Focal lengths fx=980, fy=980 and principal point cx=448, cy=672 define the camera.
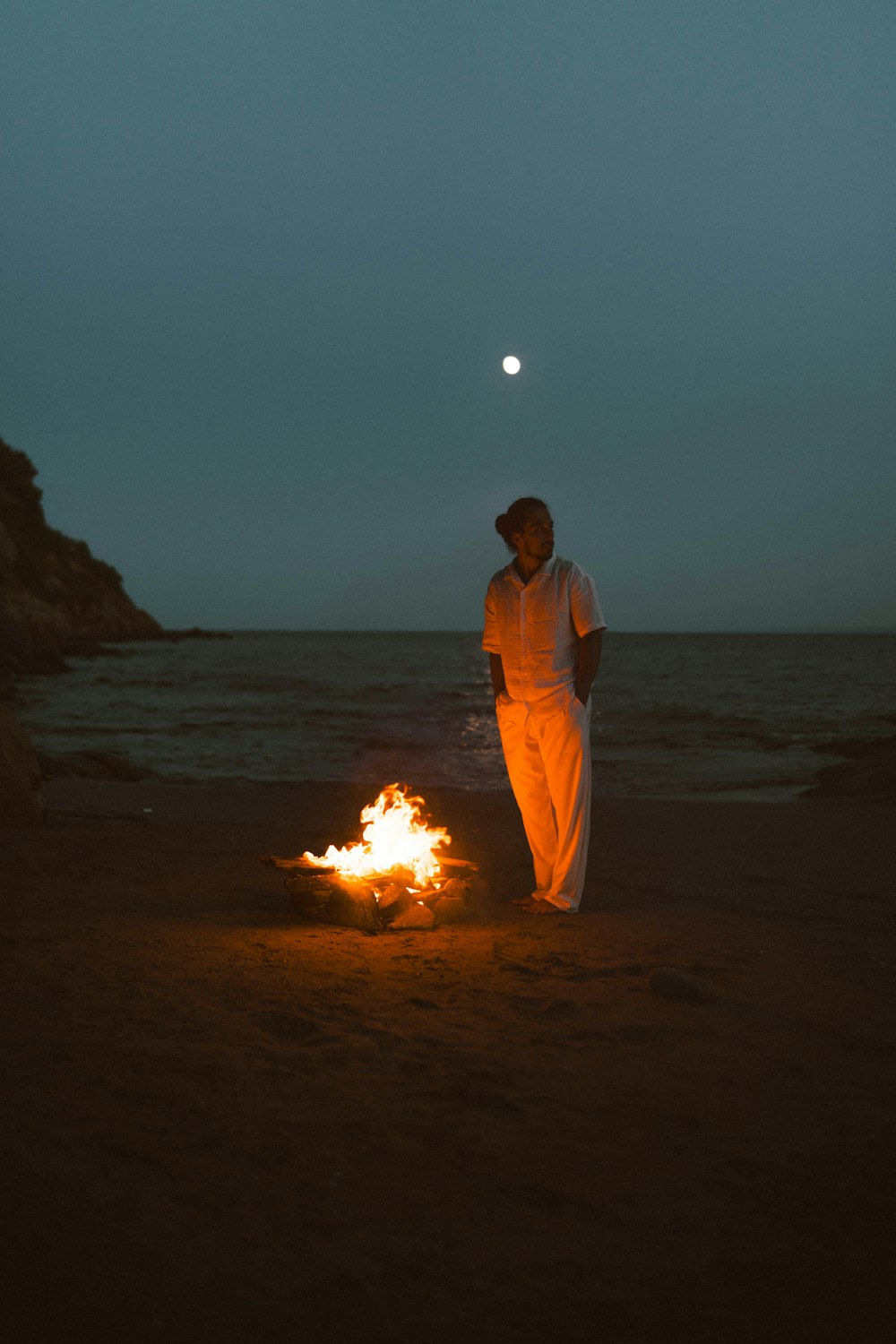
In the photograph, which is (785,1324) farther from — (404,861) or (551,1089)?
(404,861)

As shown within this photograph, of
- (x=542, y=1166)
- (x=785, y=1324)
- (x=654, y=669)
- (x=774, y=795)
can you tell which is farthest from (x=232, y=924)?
(x=654, y=669)

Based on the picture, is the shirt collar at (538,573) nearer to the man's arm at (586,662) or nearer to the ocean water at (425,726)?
the man's arm at (586,662)

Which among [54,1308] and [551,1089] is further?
[551,1089]

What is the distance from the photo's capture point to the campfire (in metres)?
5.43

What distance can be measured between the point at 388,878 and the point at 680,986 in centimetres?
206

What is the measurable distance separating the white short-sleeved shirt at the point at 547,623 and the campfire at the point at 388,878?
118 centimetres

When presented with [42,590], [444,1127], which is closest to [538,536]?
[444,1127]

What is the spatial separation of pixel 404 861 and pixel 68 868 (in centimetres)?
238

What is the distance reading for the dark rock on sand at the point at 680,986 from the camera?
13.6 ft

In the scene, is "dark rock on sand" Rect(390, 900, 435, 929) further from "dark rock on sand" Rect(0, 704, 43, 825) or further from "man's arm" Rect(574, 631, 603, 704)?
"dark rock on sand" Rect(0, 704, 43, 825)

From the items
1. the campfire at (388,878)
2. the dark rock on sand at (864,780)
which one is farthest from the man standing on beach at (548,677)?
the dark rock on sand at (864,780)

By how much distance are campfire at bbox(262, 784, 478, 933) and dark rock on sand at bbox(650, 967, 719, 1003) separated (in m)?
1.59

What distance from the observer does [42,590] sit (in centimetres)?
7069

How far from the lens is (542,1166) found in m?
2.80
